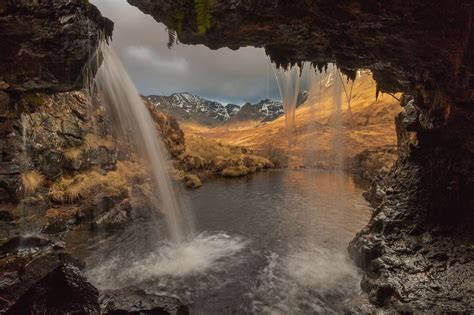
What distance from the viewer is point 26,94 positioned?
400 inches

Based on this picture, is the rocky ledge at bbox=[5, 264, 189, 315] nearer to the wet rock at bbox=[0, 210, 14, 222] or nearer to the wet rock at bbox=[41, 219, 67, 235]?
the wet rock at bbox=[0, 210, 14, 222]

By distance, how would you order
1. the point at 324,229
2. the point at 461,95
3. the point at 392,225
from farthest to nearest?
the point at 324,229 < the point at 392,225 < the point at 461,95

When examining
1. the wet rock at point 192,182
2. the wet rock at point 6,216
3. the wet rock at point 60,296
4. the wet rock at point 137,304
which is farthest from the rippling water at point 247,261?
the wet rock at point 192,182

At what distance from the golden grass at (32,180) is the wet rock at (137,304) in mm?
13600

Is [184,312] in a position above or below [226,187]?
above

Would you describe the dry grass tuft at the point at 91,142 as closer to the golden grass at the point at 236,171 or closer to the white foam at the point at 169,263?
the white foam at the point at 169,263

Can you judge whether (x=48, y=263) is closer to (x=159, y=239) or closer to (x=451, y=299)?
(x=159, y=239)

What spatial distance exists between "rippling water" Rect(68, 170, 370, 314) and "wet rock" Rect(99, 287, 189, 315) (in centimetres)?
192

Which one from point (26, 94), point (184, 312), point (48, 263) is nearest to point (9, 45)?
point (26, 94)

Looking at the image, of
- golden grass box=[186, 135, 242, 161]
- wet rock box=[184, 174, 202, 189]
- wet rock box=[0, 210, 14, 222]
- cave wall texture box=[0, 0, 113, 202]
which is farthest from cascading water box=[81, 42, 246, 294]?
golden grass box=[186, 135, 242, 161]

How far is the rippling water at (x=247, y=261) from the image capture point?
408 inches

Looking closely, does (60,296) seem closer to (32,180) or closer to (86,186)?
(32,180)

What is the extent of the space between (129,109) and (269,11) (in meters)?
12.6

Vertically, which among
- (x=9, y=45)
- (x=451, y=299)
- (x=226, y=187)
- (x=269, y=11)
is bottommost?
(x=226, y=187)
